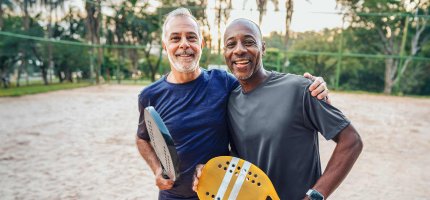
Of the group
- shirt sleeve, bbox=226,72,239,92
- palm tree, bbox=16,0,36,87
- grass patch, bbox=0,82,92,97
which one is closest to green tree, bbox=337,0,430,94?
grass patch, bbox=0,82,92,97

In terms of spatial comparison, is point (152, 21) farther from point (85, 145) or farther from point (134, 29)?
point (85, 145)

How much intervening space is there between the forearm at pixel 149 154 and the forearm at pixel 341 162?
100 centimetres

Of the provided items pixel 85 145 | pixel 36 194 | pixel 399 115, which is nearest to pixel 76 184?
pixel 36 194

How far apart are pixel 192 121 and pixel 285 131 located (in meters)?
0.61

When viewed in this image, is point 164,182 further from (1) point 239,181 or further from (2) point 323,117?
(2) point 323,117

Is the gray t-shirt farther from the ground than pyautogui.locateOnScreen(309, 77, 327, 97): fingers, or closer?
closer

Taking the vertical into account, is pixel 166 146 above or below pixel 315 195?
above

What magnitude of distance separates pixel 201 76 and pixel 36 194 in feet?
11.0

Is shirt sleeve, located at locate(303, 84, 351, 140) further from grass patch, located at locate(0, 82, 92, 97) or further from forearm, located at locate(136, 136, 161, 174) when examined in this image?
grass patch, located at locate(0, 82, 92, 97)

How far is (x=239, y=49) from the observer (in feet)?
6.09

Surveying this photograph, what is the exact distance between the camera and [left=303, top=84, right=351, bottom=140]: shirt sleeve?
5.09 feet

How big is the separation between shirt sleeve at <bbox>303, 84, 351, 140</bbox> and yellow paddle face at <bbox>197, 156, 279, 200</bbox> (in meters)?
0.35

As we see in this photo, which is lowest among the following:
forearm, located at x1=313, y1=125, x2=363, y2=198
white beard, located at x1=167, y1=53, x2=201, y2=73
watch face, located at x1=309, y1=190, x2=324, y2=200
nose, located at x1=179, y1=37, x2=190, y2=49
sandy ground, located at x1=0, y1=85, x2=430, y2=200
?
sandy ground, located at x1=0, y1=85, x2=430, y2=200

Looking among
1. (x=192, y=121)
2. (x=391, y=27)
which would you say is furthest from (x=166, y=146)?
(x=391, y=27)
